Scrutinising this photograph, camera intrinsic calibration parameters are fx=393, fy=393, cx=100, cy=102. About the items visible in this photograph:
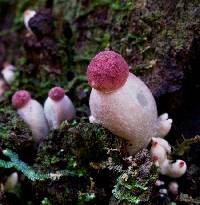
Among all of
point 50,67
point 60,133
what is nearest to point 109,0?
point 50,67

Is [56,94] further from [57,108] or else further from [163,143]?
[163,143]

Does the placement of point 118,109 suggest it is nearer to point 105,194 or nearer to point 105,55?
point 105,55

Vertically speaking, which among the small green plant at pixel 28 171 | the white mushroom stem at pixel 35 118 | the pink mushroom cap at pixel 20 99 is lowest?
the small green plant at pixel 28 171

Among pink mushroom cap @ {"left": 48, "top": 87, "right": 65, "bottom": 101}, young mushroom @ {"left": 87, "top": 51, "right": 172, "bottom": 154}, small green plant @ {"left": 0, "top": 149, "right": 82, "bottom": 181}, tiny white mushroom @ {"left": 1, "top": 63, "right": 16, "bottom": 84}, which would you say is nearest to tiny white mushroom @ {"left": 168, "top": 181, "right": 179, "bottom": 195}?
young mushroom @ {"left": 87, "top": 51, "right": 172, "bottom": 154}

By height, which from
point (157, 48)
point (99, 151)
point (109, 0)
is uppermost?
point (109, 0)

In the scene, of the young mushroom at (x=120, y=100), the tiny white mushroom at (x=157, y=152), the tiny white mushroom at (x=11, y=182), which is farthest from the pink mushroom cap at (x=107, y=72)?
the tiny white mushroom at (x=11, y=182)

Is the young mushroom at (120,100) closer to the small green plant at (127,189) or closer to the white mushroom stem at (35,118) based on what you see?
the small green plant at (127,189)
